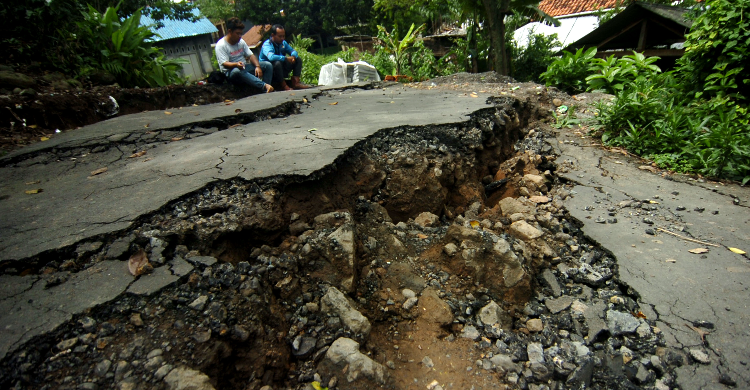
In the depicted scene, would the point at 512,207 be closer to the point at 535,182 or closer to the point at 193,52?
the point at 535,182

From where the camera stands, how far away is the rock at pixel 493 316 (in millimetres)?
2119

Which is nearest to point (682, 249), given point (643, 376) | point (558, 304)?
point (558, 304)

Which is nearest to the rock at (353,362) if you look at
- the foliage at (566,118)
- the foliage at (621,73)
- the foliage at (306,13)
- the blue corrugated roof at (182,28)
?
the foliage at (566,118)

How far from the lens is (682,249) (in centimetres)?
256

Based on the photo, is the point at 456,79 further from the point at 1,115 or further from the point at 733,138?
the point at 1,115

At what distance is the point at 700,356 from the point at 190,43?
26209 millimetres

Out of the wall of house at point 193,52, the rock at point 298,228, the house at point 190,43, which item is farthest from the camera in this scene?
the wall of house at point 193,52

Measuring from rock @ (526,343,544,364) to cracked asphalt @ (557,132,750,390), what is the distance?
1.91 ft

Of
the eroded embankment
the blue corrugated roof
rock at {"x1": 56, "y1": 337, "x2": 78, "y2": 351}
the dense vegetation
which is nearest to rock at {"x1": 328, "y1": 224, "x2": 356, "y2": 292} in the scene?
the eroded embankment

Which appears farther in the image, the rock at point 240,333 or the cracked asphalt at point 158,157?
the cracked asphalt at point 158,157

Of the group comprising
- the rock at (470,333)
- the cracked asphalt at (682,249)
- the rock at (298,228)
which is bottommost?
the rock at (470,333)

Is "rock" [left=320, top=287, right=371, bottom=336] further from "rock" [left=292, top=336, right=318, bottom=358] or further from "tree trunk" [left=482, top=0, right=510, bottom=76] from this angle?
"tree trunk" [left=482, top=0, right=510, bottom=76]

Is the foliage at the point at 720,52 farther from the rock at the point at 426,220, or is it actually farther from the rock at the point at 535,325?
the rock at the point at 535,325

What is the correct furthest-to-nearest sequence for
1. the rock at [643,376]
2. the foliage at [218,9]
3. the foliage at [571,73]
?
the foliage at [218,9] → the foliage at [571,73] → the rock at [643,376]
